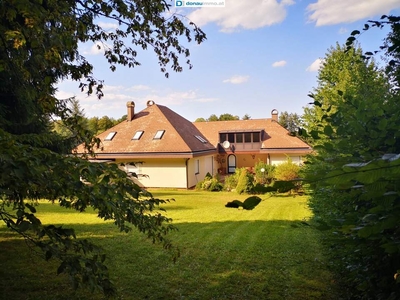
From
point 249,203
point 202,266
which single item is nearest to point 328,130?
point 249,203

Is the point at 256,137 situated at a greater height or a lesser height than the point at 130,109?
lesser

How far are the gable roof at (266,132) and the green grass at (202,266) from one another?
14209 millimetres

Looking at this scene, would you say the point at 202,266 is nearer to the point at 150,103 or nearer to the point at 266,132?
the point at 150,103

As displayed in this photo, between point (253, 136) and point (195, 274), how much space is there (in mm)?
20780

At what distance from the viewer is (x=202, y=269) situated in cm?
558

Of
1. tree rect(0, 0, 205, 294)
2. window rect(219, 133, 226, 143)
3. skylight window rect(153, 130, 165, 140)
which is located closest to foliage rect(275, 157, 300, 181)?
skylight window rect(153, 130, 165, 140)

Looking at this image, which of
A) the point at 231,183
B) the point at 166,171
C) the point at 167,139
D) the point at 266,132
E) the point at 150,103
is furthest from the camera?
the point at 266,132

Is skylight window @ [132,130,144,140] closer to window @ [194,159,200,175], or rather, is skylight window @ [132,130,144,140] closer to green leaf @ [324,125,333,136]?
window @ [194,159,200,175]

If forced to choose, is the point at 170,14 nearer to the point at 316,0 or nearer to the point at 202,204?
the point at 316,0

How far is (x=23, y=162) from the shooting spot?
148 centimetres

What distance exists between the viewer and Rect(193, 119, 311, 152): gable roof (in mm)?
22719

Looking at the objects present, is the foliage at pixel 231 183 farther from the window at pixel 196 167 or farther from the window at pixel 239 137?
the window at pixel 239 137

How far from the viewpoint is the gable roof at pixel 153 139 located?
64.6 feet

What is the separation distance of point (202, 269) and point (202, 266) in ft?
0.51
